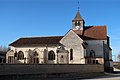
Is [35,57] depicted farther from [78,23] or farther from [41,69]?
[41,69]

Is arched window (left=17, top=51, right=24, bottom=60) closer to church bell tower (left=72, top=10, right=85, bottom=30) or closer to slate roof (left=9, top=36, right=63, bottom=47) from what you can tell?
slate roof (left=9, top=36, right=63, bottom=47)

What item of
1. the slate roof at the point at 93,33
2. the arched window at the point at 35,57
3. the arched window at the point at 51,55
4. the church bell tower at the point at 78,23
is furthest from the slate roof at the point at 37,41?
the slate roof at the point at 93,33

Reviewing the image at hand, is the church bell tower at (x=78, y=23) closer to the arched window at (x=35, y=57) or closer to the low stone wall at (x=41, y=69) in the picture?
the arched window at (x=35, y=57)

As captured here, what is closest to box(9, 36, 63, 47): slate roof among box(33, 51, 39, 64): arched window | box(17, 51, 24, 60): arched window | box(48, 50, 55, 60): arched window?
box(17, 51, 24, 60): arched window

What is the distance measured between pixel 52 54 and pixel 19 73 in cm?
3178

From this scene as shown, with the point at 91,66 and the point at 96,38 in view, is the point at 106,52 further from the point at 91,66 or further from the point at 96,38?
the point at 91,66

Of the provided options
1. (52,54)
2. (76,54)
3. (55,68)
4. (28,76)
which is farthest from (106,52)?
(28,76)

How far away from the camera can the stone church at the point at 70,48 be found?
66688 mm

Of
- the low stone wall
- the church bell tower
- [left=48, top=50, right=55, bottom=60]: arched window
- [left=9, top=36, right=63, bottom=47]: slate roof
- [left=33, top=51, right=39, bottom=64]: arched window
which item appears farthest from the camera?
the church bell tower

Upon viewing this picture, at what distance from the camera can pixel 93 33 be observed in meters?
71.1

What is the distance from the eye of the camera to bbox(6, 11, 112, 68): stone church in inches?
2625

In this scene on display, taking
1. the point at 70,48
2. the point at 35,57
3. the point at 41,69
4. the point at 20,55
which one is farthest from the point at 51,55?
the point at 41,69

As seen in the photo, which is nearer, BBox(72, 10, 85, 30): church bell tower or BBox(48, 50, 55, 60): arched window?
BBox(48, 50, 55, 60): arched window

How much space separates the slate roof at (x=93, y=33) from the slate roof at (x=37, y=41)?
6.05m
